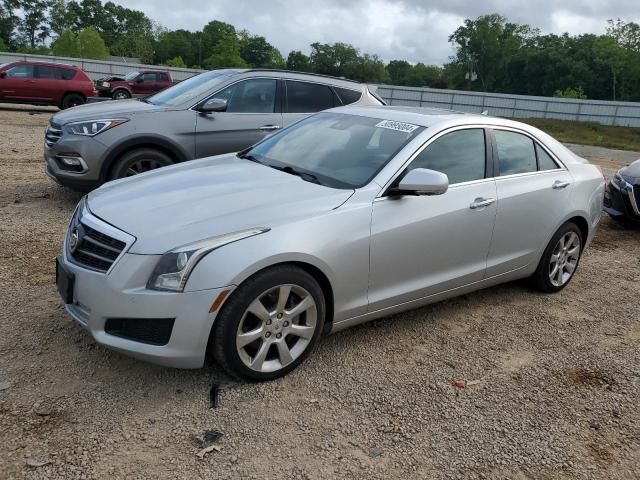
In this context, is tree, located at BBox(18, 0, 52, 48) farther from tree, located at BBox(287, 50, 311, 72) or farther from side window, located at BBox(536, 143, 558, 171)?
side window, located at BBox(536, 143, 558, 171)

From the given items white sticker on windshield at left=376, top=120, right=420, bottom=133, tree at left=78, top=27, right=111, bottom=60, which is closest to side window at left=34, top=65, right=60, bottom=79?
white sticker on windshield at left=376, top=120, right=420, bottom=133

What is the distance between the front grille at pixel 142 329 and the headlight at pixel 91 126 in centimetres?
385

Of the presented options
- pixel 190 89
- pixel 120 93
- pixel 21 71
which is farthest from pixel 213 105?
pixel 120 93

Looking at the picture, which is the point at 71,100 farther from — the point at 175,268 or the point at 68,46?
the point at 68,46

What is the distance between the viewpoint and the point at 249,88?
6.90 metres

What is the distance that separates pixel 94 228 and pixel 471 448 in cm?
Result: 235

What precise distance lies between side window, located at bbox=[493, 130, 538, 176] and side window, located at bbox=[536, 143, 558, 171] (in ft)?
0.20

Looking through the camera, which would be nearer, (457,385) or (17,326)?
(457,385)

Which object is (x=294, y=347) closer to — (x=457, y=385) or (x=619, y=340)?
(x=457, y=385)

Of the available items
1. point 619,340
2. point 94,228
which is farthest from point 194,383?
point 619,340

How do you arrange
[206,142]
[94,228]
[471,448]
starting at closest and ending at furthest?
1. [471,448]
2. [94,228]
3. [206,142]

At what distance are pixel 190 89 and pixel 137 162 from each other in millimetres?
1152

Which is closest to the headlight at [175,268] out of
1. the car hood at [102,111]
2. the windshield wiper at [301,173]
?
the windshield wiper at [301,173]

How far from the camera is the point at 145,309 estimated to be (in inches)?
114
